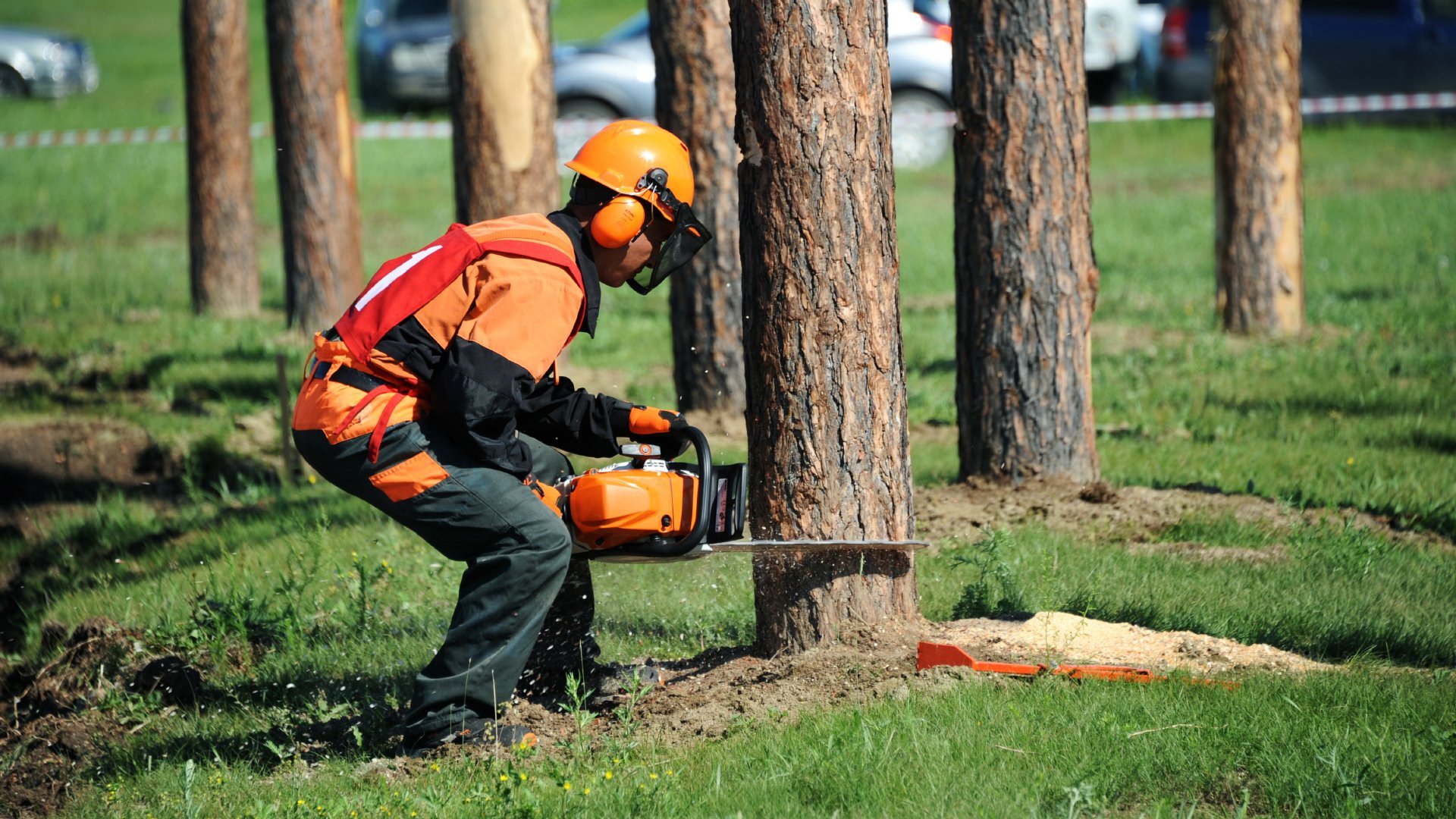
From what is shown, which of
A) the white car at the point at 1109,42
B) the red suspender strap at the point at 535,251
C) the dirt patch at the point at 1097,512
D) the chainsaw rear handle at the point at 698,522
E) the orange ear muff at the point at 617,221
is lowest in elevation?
the dirt patch at the point at 1097,512

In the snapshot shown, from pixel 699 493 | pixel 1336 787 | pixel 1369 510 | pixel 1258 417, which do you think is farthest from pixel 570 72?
pixel 1336 787

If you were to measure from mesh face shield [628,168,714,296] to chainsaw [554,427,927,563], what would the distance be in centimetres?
50

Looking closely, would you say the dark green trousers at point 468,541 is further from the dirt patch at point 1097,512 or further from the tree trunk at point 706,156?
the tree trunk at point 706,156

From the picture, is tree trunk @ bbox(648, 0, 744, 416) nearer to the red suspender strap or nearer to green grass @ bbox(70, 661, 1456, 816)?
the red suspender strap

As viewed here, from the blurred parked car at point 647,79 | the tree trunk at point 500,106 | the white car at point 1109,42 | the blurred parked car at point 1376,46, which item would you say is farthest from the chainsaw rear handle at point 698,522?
the white car at point 1109,42

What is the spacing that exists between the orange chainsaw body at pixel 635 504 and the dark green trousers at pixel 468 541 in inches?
4.5

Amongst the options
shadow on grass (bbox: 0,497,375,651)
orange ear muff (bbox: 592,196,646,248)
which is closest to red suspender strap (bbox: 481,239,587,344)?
orange ear muff (bbox: 592,196,646,248)

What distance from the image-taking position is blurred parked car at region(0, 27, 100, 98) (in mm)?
23453

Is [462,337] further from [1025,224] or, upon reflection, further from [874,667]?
[1025,224]

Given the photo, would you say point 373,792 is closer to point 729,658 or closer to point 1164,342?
point 729,658

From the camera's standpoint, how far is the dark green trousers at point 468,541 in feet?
12.5

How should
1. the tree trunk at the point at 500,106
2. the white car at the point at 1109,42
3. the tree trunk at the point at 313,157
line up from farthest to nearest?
the white car at the point at 1109,42 → the tree trunk at the point at 313,157 → the tree trunk at the point at 500,106

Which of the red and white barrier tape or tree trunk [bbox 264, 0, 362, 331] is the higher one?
the red and white barrier tape

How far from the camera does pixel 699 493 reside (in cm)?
388
